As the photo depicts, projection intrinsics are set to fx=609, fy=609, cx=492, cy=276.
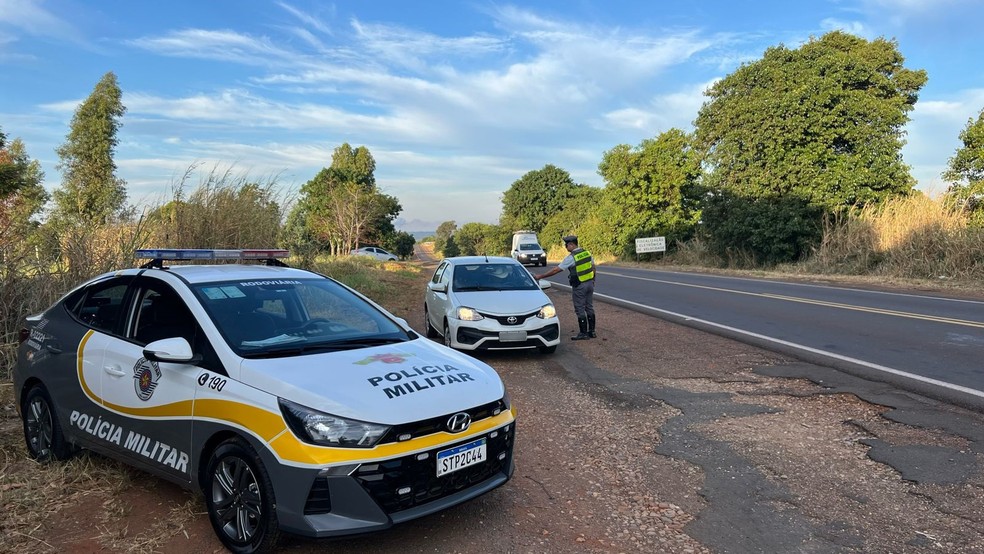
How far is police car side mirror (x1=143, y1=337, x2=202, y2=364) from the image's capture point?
11.4ft

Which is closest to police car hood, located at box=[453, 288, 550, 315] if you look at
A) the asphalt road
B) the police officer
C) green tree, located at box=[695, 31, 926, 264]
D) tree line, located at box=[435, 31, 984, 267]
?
the police officer

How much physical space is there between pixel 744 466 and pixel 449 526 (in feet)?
7.49

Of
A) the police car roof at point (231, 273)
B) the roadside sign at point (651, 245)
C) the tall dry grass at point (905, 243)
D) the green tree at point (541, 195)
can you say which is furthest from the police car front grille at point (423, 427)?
the green tree at point (541, 195)

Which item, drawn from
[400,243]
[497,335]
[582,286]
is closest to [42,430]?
[497,335]

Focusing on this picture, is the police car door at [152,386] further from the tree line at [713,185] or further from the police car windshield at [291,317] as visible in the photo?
the tree line at [713,185]

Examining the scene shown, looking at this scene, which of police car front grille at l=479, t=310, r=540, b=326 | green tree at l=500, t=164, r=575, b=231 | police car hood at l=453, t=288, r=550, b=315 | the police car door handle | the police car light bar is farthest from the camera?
green tree at l=500, t=164, r=575, b=231

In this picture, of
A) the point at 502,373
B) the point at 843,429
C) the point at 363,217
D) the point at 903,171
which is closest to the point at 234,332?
the point at 502,373

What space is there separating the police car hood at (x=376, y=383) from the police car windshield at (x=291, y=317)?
0.72 feet

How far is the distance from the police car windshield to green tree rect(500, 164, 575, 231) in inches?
2768

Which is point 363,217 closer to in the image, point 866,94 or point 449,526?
point 866,94

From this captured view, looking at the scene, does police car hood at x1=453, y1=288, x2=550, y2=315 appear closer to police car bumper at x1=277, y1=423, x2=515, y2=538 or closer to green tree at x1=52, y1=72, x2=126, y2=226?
police car bumper at x1=277, y1=423, x2=515, y2=538

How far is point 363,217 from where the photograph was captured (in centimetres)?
4422

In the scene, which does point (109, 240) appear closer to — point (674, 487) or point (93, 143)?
point (674, 487)

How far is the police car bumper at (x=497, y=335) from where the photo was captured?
8227 mm
